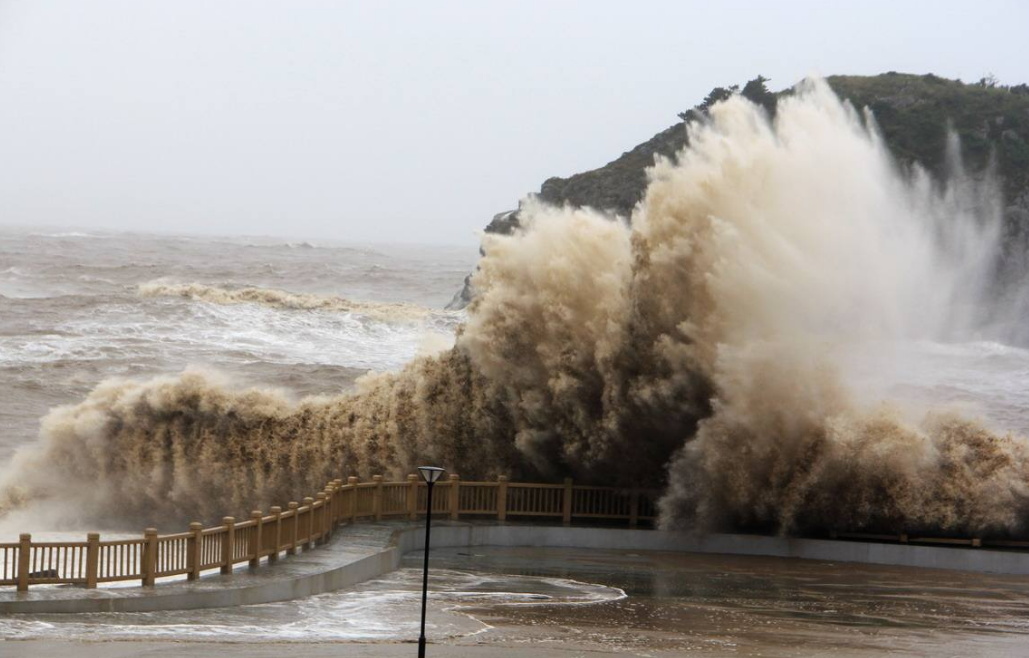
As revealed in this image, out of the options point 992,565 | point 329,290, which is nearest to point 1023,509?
point 992,565

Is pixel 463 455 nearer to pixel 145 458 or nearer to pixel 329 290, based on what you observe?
pixel 145 458

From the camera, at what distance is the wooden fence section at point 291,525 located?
17.6 metres

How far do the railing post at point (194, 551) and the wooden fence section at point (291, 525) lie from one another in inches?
0.5

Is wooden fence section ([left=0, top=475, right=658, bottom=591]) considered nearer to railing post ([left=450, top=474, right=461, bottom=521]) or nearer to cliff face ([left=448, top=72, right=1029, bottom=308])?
railing post ([left=450, top=474, right=461, bottom=521])

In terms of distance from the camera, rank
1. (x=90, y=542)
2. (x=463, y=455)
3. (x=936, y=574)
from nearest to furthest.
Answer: (x=90, y=542)
(x=936, y=574)
(x=463, y=455)

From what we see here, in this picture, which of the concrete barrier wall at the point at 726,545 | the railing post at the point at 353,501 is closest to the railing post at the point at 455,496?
the concrete barrier wall at the point at 726,545

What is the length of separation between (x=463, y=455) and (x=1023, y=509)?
401 inches

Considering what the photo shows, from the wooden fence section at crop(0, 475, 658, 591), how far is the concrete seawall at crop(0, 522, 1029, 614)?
0.76ft

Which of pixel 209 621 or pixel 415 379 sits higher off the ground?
pixel 415 379

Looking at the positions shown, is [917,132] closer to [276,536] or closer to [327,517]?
[327,517]

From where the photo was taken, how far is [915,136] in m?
98.2

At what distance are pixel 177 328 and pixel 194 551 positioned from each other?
46573 mm

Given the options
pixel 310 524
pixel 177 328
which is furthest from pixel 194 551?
pixel 177 328

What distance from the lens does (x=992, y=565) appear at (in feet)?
77.6
